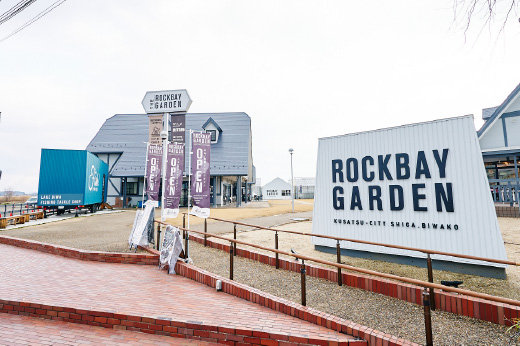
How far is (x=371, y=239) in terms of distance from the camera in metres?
7.18

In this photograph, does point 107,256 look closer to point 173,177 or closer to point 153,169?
point 173,177

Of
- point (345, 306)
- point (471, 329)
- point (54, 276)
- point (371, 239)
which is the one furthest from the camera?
point (371, 239)

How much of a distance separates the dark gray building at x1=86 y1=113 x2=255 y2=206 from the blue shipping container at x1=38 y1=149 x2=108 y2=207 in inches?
413

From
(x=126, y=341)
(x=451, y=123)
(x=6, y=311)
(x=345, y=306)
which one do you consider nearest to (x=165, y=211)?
(x=6, y=311)

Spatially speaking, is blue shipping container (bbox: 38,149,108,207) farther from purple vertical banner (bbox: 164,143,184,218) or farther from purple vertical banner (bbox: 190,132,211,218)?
purple vertical banner (bbox: 190,132,211,218)

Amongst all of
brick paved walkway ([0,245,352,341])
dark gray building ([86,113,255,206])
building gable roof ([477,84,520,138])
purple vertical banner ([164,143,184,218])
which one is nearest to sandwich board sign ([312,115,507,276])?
brick paved walkway ([0,245,352,341])

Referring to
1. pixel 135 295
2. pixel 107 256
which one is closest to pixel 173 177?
pixel 107 256

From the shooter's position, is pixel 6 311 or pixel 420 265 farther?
pixel 420 265

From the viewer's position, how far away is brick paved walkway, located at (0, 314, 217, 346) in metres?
3.39

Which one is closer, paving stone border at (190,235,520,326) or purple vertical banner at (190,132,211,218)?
paving stone border at (190,235,520,326)

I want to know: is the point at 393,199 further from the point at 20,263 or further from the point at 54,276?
the point at 20,263

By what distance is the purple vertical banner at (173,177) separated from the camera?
8.52 metres

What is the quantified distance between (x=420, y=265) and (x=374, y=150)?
313 cm

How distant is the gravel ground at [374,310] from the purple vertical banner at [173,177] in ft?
11.0
